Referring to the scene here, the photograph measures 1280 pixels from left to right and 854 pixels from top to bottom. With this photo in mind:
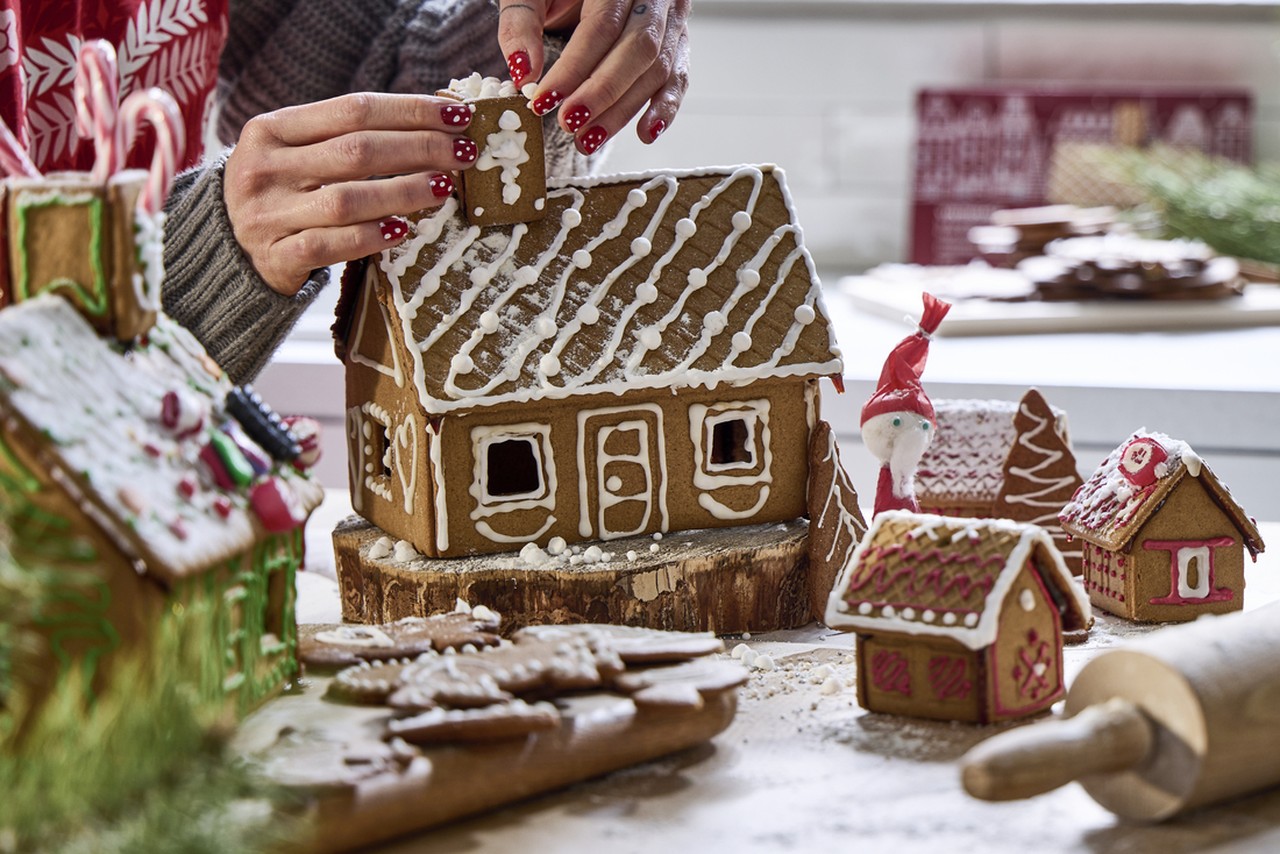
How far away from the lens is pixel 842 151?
3.35 m

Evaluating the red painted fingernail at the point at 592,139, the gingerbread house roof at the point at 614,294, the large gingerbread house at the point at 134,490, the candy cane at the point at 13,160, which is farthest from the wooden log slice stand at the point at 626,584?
the candy cane at the point at 13,160

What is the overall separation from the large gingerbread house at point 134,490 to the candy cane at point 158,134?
9 cm

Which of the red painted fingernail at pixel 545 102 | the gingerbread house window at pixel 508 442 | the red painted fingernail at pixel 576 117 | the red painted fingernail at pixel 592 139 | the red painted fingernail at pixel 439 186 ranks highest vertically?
the red painted fingernail at pixel 545 102

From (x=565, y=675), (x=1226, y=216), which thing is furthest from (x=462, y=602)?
(x=1226, y=216)

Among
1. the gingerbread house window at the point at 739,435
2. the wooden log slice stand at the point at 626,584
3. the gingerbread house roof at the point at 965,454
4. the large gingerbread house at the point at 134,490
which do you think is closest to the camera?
the large gingerbread house at the point at 134,490

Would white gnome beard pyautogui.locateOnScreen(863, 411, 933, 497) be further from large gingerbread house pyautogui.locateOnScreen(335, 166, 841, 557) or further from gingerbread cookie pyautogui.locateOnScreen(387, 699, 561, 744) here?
gingerbread cookie pyautogui.locateOnScreen(387, 699, 561, 744)

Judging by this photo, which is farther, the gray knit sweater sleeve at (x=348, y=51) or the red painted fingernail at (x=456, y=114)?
the gray knit sweater sleeve at (x=348, y=51)

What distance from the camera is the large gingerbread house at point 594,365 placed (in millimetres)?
1314

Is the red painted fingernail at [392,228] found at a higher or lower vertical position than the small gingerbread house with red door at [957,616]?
higher

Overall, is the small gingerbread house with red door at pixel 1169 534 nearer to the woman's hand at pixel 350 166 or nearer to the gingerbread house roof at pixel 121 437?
the woman's hand at pixel 350 166

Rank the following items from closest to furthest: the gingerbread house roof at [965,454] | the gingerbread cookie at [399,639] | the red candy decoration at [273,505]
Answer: the red candy decoration at [273,505] < the gingerbread cookie at [399,639] < the gingerbread house roof at [965,454]

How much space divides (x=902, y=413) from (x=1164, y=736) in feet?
1.49

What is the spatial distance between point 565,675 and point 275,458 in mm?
246

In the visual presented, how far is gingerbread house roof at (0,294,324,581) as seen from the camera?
2.89ft
